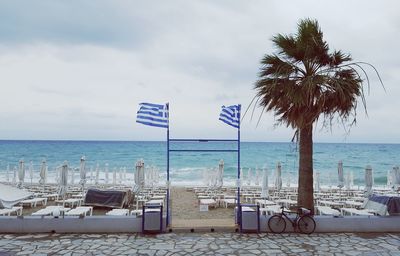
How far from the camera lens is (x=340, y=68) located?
8961 mm

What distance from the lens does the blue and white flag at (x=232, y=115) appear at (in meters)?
9.39

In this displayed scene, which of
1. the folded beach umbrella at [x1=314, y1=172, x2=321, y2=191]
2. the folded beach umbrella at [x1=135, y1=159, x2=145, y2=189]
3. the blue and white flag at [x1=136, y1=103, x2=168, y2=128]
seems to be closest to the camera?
the blue and white flag at [x1=136, y1=103, x2=168, y2=128]

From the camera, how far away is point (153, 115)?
9.05 metres

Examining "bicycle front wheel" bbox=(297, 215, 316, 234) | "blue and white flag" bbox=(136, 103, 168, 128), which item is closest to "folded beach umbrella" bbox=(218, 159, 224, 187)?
"blue and white flag" bbox=(136, 103, 168, 128)

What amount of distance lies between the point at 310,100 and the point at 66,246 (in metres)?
6.95

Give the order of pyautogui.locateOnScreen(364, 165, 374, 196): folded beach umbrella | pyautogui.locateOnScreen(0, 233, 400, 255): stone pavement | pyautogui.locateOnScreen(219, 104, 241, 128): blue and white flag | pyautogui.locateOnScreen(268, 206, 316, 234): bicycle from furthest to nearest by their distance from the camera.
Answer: pyautogui.locateOnScreen(364, 165, 374, 196): folded beach umbrella → pyautogui.locateOnScreen(219, 104, 241, 128): blue and white flag → pyautogui.locateOnScreen(268, 206, 316, 234): bicycle → pyautogui.locateOnScreen(0, 233, 400, 255): stone pavement

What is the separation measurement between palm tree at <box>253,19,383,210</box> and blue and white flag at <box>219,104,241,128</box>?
2.03ft

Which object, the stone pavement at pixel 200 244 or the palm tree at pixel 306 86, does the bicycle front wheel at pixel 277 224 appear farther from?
the palm tree at pixel 306 86

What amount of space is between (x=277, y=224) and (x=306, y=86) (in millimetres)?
3679

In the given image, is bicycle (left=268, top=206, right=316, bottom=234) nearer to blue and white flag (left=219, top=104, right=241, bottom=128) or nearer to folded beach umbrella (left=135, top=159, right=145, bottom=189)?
blue and white flag (left=219, top=104, right=241, bottom=128)

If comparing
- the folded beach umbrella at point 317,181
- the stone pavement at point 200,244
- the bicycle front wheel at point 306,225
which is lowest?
the stone pavement at point 200,244

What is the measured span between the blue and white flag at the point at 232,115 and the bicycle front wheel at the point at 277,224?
2705 millimetres

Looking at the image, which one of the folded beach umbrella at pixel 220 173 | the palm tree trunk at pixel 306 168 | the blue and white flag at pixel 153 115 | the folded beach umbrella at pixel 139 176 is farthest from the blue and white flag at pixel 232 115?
the folded beach umbrella at pixel 220 173

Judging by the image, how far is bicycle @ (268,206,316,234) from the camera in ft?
28.1
